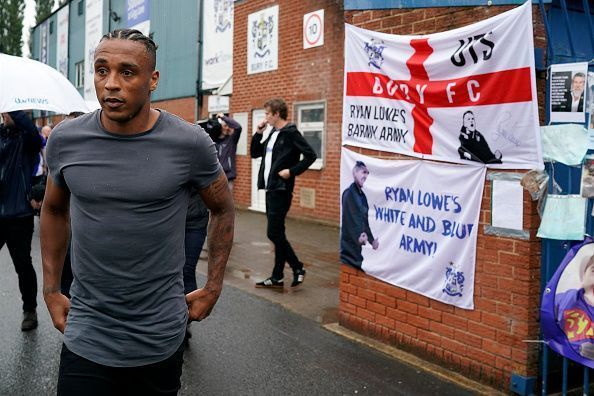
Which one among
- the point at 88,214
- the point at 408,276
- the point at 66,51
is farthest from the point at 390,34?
the point at 66,51

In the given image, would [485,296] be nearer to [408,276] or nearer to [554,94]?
[408,276]

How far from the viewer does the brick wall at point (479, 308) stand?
12.6 ft

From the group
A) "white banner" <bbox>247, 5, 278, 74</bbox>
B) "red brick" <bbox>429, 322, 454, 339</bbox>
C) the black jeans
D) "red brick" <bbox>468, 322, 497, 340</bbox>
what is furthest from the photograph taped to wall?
"white banner" <bbox>247, 5, 278, 74</bbox>

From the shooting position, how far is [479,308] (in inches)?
163

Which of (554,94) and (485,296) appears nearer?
(554,94)

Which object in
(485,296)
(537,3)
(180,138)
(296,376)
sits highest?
(537,3)

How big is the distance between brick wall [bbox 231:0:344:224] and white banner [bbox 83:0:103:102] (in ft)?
46.8

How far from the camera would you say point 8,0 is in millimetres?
48375

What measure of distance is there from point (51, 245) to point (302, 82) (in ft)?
35.0

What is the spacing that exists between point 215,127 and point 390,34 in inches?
86.8

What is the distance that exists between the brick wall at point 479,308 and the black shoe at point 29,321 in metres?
2.80

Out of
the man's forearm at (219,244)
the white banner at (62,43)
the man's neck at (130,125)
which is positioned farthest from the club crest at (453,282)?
the white banner at (62,43)

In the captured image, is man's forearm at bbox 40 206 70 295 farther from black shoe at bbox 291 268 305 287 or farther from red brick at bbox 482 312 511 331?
black shoe at bbox 291 268 305 287

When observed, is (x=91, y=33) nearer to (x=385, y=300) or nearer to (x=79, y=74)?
(x=79, y=74)
